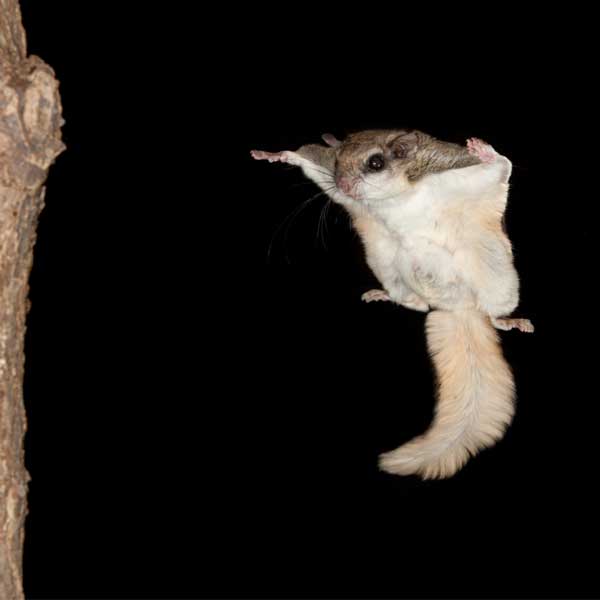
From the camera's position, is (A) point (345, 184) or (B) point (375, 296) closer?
(A) point (345, 184)

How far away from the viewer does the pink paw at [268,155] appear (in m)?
3.35

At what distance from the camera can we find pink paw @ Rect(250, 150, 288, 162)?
11.0 feet

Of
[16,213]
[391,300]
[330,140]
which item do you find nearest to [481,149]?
[330,140]

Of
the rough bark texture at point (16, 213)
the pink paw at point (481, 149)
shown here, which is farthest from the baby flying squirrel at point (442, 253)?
the rough bark texture at point (16, 213)

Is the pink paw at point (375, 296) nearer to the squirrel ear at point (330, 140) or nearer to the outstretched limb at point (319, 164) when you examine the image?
the outstretched limb at point (319, 164)

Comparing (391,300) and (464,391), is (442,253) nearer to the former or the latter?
(391,300)

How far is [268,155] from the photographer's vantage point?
3.39 metres

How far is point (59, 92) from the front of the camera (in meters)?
2.49

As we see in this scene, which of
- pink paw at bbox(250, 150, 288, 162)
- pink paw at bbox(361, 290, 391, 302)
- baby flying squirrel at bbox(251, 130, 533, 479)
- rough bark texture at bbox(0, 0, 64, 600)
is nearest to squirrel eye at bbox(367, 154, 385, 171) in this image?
baby flying squirrel at bbox(251, 130, 533, 479)

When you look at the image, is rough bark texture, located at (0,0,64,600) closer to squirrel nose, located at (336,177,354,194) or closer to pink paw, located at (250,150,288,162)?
pink paw, located at (250,150,288,162)

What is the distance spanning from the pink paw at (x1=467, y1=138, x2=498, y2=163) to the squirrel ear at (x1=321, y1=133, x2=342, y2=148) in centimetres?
65

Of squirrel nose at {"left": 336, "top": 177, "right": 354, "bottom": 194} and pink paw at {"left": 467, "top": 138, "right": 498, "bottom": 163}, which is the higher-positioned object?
pink paw at {"left": 467, "top": 138, "right": 498, "bottom": 163}

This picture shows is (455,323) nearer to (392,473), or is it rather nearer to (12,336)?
(392,473)

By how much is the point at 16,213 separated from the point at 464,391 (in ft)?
6.30
